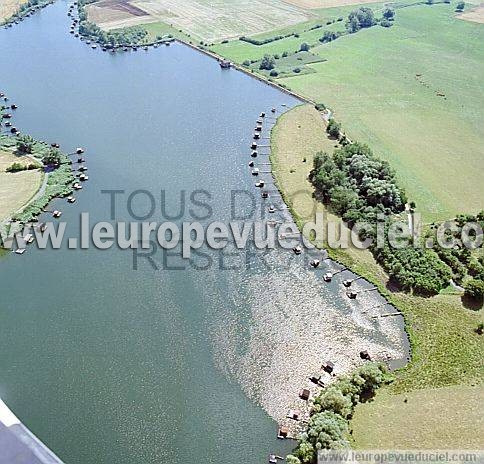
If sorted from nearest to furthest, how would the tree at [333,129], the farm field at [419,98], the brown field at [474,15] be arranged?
1. the farm field at [419,98]
2. the tree at [333,129]
3. the brown field at [474,15]

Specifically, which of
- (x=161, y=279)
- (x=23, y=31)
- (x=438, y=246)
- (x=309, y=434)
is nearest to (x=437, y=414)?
(x=309, y=434)

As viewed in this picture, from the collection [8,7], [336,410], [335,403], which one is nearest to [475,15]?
[8,7]

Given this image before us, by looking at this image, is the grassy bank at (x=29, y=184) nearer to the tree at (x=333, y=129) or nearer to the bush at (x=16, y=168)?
the bush at (x=16, y=168)

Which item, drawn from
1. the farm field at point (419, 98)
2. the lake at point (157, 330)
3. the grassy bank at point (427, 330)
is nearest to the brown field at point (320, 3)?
the farm field at point (419, 98)

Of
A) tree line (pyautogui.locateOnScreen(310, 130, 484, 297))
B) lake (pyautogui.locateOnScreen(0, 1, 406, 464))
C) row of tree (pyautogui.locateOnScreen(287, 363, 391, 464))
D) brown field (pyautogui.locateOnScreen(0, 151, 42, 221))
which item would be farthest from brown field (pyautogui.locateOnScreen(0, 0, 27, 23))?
row of tree (pyautogui.locateOnScreen(287, 363, 391, 464))

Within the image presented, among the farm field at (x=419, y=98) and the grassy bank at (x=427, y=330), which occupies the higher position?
the farm field at (x=419, y=98)

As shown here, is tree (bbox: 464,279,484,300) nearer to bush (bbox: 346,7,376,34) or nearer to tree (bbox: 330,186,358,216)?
tree (bbox: 330,186,358,216)

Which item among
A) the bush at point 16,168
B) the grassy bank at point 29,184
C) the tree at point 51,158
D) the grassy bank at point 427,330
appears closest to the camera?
the grassy bank at point 427,330
